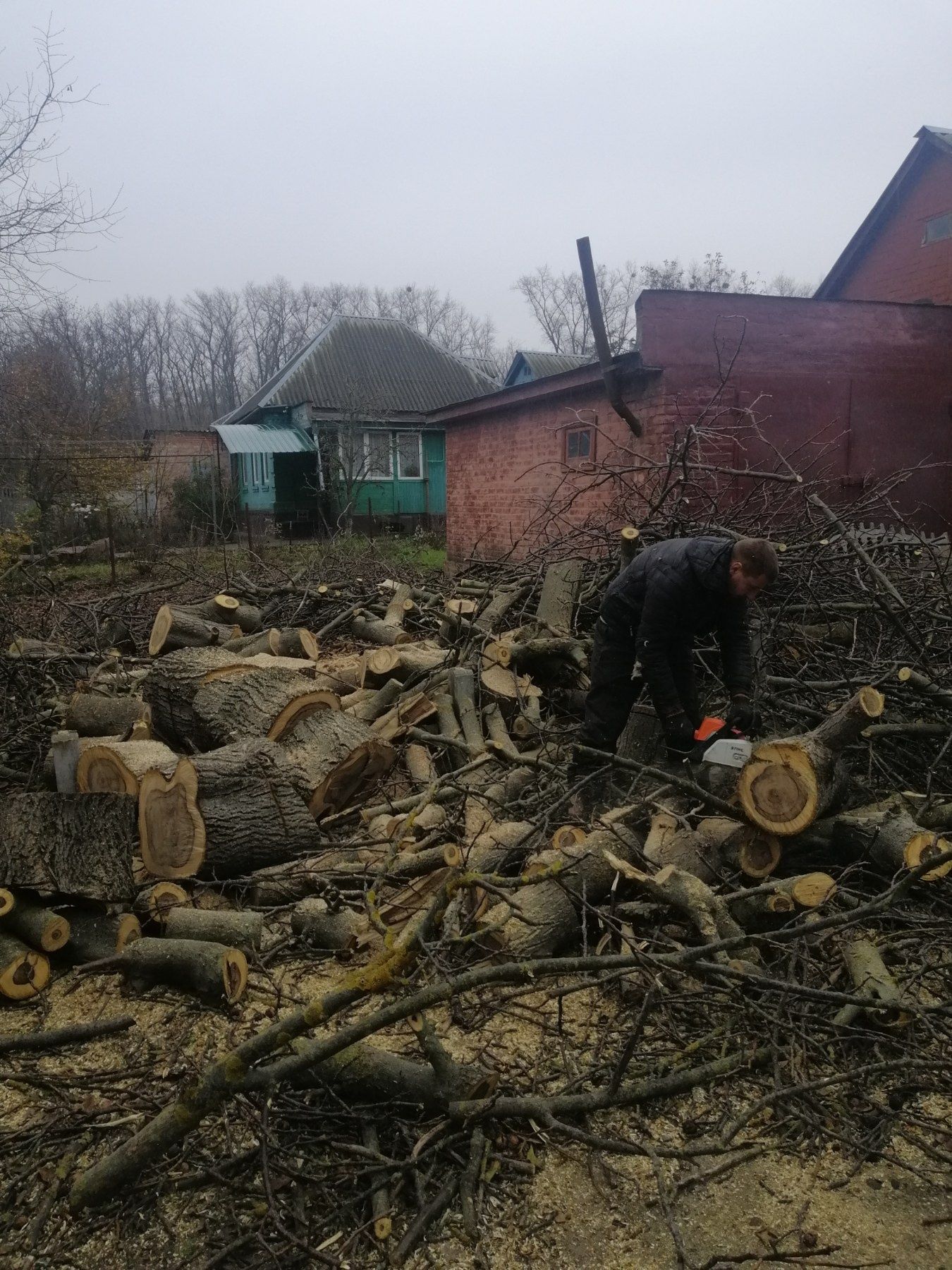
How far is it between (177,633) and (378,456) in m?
15.8

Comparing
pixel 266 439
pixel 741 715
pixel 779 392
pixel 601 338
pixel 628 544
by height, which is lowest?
pixel 741 715

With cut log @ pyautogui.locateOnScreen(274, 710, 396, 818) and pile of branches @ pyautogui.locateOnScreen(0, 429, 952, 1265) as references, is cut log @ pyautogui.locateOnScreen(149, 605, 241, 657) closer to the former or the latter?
pile of branches @ pyautogui.locateOnScreen(0, 429, 952, 1265)

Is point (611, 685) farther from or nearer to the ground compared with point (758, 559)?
nearer to the ground

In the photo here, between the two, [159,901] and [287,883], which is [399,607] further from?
[159,901]

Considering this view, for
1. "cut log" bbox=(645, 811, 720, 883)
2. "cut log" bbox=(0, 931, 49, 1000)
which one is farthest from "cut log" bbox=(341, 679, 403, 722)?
"cut log" bbox=(0, 931, 49, 1000)

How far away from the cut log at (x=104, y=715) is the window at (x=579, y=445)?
7231 mm

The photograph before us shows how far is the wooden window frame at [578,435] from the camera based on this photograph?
447 inches

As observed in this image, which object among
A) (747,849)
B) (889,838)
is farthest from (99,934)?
(889,838)

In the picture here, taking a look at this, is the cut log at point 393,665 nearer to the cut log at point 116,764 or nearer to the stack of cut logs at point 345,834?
the stack of cut logs at point 345,834

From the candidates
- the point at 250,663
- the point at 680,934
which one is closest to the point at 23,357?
the point at 250,663

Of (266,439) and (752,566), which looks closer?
(752,566)

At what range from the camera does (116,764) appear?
4492mm

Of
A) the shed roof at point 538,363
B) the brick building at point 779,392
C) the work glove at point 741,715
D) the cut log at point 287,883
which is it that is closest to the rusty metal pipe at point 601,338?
the brick building at point 779,392

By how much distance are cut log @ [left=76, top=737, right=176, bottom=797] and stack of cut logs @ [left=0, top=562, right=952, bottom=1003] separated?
0.02 m
